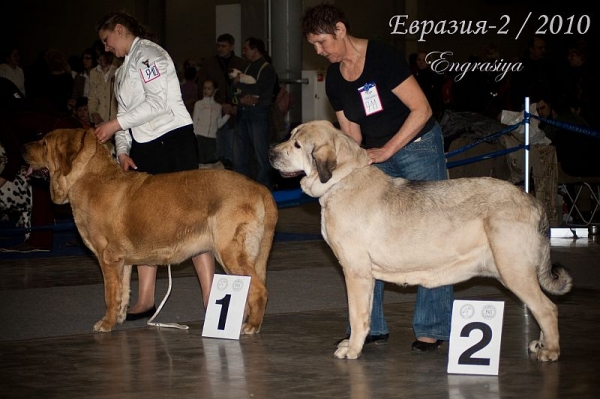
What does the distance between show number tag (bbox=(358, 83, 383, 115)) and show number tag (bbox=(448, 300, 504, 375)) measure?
125cm

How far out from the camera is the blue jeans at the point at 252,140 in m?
13.6

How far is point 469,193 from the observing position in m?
4.95

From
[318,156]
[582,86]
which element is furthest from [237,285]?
[582,86]

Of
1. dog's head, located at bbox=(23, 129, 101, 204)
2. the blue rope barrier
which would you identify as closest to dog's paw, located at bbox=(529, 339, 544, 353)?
dog's head, located at bbox=(23, 129, 101, 204)

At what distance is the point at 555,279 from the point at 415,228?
0.83 metres

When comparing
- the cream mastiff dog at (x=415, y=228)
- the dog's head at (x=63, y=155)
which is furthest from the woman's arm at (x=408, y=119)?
the dog's head at (x=63, y=155)

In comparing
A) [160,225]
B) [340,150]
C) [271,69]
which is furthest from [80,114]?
[340,150]

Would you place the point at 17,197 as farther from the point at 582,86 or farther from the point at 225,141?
the point at 582,86

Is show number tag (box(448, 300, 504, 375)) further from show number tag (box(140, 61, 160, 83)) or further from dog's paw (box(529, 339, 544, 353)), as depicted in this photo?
show number tag (box(140, 61, 160, 83))

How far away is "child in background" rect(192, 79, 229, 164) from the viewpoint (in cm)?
1561

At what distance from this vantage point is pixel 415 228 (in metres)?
5.00

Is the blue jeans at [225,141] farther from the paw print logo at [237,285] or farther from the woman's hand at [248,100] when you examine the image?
the paw print logo at [237,285]

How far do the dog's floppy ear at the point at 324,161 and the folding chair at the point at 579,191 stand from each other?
690 centimetres

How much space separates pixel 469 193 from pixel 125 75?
8.63ft
